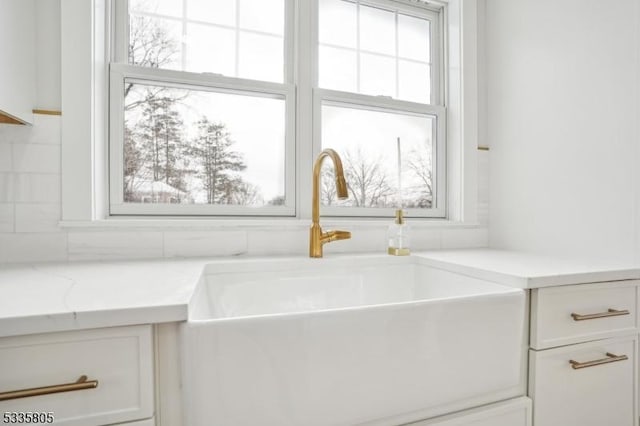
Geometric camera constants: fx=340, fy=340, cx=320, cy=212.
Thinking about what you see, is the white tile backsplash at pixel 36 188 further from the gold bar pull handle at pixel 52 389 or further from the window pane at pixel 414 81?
the window pane at pixel 414 81

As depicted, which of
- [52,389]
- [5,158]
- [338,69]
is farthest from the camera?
[338,69]

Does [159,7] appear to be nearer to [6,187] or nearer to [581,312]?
[6,187]

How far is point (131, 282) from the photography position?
0.81 m

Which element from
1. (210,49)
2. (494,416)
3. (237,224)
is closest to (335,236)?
(237,224)

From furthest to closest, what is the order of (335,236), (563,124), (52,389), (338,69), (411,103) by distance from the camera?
(411,103) < (338,69) < (563,124) < (335,236) < (52,389)

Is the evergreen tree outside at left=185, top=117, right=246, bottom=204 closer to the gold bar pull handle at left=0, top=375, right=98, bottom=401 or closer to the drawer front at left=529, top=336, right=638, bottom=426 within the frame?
the gold bar pull handle at left=0, top=375, right=98, bottom=401

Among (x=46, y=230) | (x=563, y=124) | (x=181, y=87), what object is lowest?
(x=46, y=230)

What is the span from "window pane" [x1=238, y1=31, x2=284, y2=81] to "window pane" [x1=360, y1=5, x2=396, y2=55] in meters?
0.44

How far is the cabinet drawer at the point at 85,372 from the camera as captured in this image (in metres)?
0.56

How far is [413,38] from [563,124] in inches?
33.7

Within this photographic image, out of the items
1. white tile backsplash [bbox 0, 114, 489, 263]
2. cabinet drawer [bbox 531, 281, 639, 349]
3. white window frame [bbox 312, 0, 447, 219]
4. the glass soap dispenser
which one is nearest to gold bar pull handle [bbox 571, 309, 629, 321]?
cabinet drawer [bbox 531, 281, 639, 349]

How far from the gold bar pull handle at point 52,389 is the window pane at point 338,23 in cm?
152

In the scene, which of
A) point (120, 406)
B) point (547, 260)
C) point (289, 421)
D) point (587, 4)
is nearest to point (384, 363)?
point (289, 421)

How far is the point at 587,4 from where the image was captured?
4.16 ft
